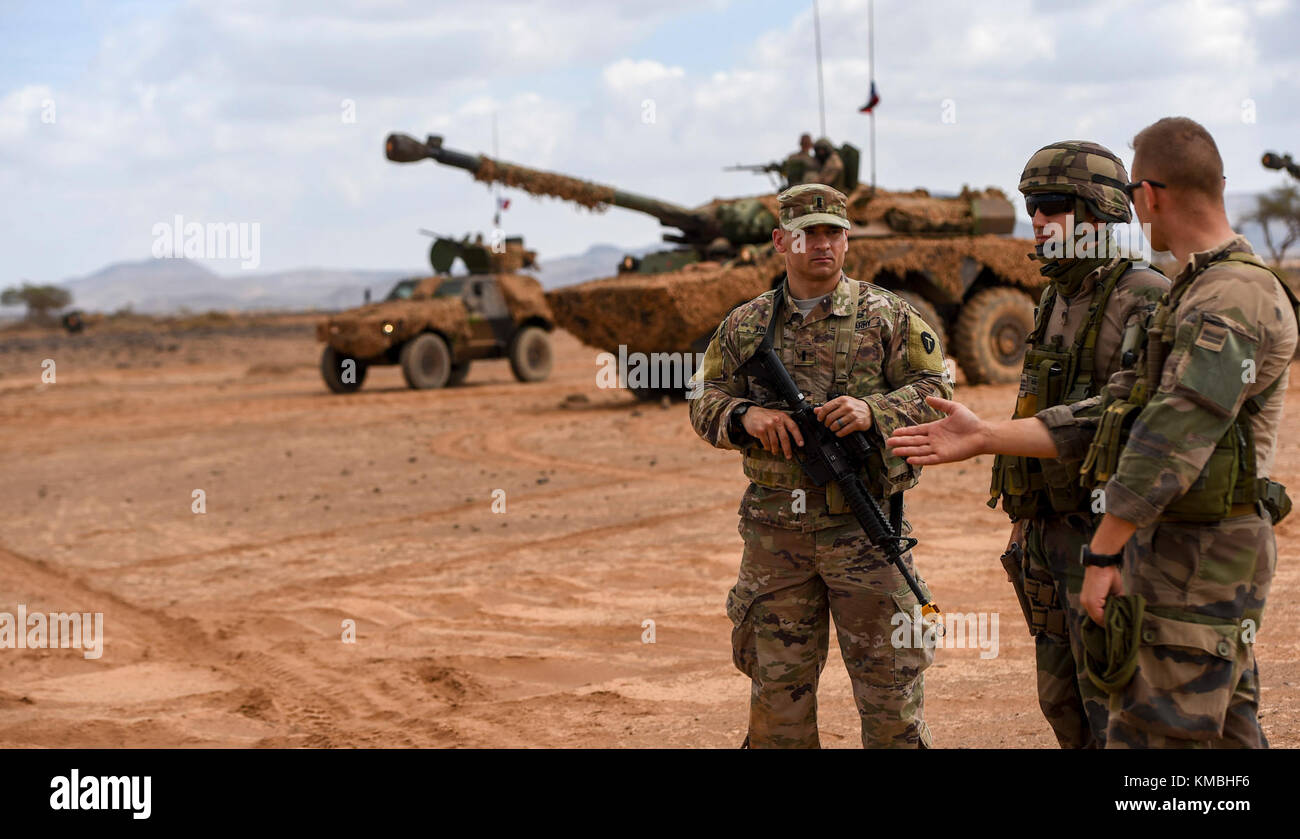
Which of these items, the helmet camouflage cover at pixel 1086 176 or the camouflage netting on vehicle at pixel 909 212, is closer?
the helmet camouflage cover at pixel 1086 176

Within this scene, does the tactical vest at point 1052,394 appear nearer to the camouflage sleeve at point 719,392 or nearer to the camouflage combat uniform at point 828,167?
the camouflage sleeve at point 719,392

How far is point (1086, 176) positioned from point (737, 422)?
3.79 ft

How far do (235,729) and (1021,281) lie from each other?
1284 centimetres

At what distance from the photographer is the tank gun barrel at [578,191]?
588 inches

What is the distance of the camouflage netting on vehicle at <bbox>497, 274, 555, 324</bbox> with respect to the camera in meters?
19.7

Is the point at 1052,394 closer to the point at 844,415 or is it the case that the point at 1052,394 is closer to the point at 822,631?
the point at 844,415

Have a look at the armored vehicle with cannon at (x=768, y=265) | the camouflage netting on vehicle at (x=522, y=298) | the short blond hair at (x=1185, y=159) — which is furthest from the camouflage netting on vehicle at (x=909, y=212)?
the short blond hair at (x=1185, y=159)

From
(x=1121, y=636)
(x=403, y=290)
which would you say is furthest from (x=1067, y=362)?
(x=403, y=290)

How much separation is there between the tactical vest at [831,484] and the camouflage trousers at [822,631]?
13 cm

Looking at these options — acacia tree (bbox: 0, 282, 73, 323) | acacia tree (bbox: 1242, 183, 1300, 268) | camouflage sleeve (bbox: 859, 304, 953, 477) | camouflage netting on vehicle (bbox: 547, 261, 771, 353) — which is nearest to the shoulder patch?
camouflage sleeve (bbox: 859, 304, 953, 477)

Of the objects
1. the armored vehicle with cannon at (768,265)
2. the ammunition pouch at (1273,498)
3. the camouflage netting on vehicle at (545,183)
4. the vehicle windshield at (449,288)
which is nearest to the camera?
the ammunition pouch at (1273,498)

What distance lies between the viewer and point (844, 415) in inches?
138

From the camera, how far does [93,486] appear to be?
440 inches
